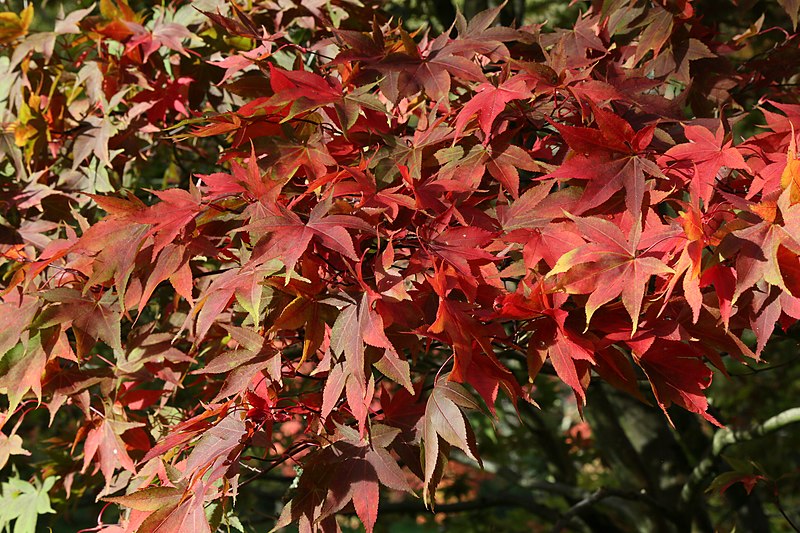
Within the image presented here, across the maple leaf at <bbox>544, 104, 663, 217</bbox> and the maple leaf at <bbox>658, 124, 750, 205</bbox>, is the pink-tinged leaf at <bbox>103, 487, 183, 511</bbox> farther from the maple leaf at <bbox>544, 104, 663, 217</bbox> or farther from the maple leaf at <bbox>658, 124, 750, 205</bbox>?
the maple leaf at <bbox>658, 124, 750, 205</bbox>

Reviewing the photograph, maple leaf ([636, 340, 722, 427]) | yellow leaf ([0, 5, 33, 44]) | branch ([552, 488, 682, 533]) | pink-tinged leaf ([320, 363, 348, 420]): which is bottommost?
branch ([552, 488, 682, 533])

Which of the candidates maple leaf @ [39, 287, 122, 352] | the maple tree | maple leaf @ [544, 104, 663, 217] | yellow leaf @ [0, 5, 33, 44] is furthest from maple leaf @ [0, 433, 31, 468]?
maple leaf @ [544, 104, 663, 217]

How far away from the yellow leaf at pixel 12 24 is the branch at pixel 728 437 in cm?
209

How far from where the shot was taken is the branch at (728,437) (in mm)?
2045

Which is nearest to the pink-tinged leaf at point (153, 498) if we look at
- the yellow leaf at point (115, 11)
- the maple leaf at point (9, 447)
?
the maple leaf at point (9, 447)

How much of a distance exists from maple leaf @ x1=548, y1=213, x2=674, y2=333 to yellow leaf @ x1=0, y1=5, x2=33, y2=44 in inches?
62.7

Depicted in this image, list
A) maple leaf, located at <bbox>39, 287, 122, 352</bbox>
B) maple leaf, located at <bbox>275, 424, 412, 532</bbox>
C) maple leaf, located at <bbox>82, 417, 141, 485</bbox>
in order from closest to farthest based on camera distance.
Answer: maple leaf, located at <bbox>275, 424, 412, 532</bbox>, maple leaf, located at <bbox>39, 287, 122, 352</bbox>, maple leaf, located at <bbox>82, 417, 141, 485</bbox>

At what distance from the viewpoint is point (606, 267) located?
104 cm

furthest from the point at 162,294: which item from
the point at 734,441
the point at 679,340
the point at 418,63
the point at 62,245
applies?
the point at 734,441

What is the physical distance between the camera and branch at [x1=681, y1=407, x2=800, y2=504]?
204 centimetres

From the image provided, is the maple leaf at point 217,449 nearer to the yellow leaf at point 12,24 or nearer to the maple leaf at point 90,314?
the maple leaf at point 90,314

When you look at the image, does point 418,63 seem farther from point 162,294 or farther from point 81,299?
point 162,294

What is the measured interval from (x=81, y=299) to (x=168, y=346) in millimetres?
278

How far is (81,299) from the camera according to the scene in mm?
1338
